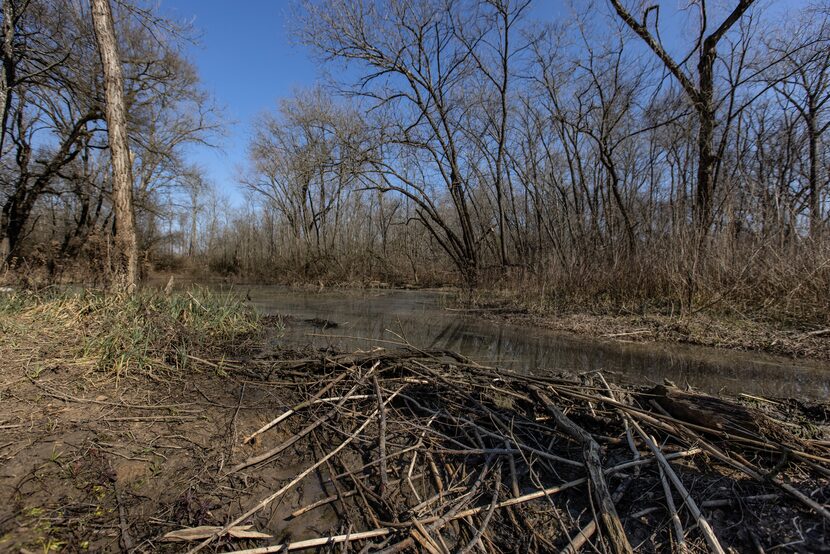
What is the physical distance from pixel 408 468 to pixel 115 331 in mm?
3131

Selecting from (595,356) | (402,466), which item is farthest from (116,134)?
(595,356)

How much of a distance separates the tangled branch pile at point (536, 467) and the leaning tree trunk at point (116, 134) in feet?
16.8

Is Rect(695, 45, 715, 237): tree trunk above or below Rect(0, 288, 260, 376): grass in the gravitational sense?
above

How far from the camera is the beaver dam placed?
1.72 meters

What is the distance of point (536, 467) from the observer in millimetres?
2271

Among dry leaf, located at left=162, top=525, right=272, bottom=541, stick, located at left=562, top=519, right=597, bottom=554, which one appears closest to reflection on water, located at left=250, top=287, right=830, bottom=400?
dry leaf, located at left=162, top=525, right=272, bottom=541

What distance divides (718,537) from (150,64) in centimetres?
2020

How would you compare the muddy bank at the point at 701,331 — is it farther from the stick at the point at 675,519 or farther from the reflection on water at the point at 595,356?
the stick at the point at 675,519

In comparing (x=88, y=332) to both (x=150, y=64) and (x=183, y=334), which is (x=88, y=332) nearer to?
(x=183, y=334)

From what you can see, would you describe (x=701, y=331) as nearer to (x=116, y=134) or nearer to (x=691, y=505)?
(x=691, y=505)

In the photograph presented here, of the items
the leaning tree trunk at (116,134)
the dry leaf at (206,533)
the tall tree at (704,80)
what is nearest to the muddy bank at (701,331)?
the tall tree at (704,80)

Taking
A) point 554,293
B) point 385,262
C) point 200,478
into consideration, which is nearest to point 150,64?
point 385,262

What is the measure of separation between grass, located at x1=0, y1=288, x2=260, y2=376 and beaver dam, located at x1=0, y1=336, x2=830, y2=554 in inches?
12.3

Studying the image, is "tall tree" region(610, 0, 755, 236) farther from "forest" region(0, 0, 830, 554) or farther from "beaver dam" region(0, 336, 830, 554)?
"beaver dam" region(0, 336, 830, 554)
